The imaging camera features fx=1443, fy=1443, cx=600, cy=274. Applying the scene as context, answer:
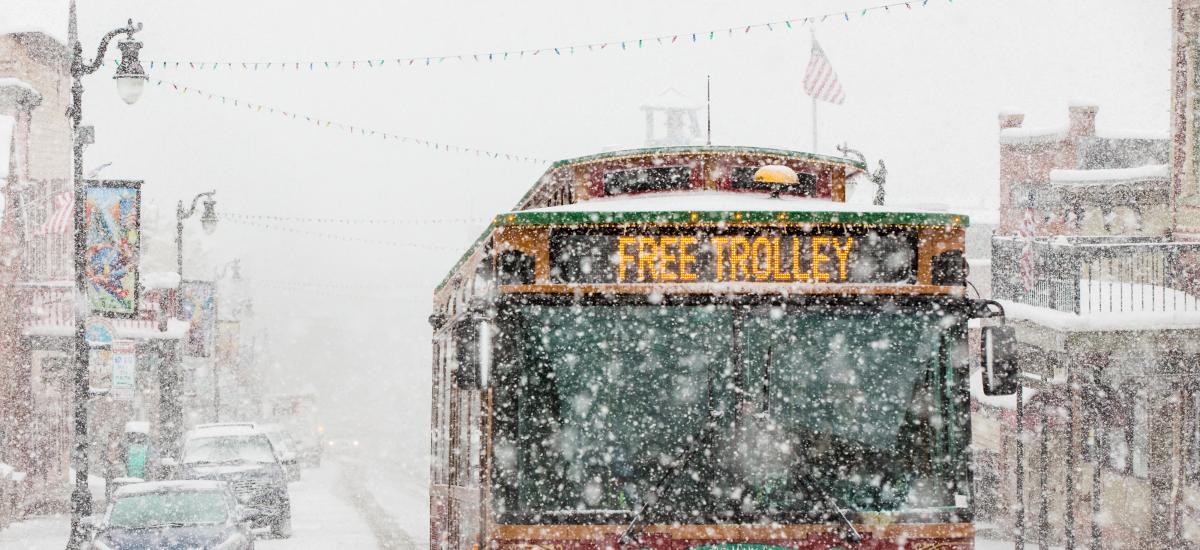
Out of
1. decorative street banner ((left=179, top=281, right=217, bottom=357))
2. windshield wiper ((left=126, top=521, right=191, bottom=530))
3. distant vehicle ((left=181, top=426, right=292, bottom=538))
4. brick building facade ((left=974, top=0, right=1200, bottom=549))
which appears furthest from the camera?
decorative street banner ((left=179, top=281, right=217, bottom=357))

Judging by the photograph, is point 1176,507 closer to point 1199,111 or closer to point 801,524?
point 1199,111

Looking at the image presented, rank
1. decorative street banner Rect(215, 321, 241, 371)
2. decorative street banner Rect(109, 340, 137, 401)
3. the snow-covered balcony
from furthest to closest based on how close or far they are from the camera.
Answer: decorative street banner Rect(215, 321, 241, 371), decorative street banner Rect(109, 340, 137, 401), the snow-covered balcony

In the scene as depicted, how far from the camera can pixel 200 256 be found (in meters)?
86.9

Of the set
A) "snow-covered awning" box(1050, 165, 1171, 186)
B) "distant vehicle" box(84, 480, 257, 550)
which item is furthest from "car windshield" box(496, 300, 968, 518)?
"snow-covered awning" box(1050, 165, 1171, 186)

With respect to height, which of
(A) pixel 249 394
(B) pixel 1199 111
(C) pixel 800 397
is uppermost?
(B) pixel 1199 111

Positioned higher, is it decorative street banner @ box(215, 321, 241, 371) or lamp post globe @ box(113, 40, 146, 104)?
lamp post globe @ box(113, 40, 146, 104)

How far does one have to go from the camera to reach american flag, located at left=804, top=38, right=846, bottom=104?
35.5 meters

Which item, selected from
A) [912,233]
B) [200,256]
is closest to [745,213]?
[912,233]

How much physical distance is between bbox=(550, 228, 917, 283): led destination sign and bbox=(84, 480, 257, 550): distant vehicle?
1138 cm

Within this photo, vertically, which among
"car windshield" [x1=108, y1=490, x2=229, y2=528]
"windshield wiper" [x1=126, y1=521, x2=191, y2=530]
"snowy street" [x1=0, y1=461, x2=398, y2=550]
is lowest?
"snowy street" [x1=0, y1=461, x2=398, y2=550]

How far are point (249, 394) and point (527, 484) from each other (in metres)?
74.3

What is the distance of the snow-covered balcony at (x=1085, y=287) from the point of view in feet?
61.1

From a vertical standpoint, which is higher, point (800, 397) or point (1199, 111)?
point (1199, 111)

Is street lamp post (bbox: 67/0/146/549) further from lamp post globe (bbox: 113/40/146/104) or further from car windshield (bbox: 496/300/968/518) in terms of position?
car windshield (bbox: 496/300/968/518)
